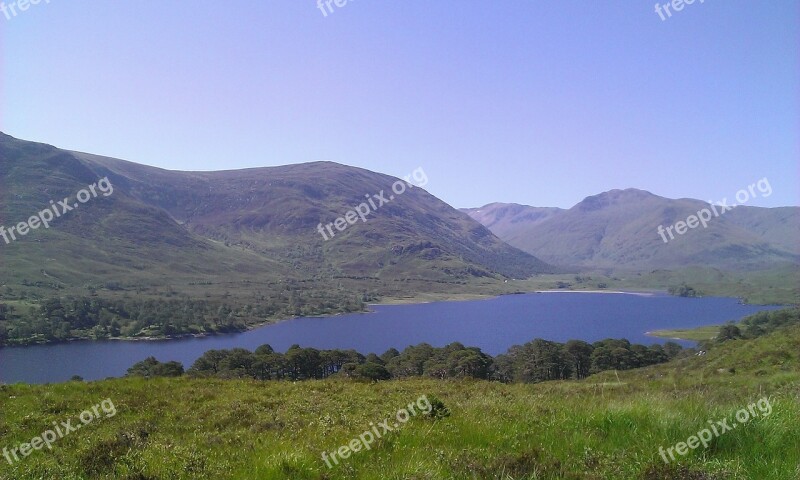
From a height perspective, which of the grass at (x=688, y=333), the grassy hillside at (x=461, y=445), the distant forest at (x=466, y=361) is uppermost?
the grassy hillside at (x=461, y=445)

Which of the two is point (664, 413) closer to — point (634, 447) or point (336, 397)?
point (634, 447)

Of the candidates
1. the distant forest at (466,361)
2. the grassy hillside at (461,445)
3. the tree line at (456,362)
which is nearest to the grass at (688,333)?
the distant forest at (466,361)

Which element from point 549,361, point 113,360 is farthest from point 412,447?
point 113,360

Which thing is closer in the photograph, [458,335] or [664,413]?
[664,413]

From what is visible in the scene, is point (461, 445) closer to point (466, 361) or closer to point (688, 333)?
point (466, 361)

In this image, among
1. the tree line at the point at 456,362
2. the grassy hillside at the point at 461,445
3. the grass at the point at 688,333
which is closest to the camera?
the grassy hillside at the point at 461,445

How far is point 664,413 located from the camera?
673 centimetres

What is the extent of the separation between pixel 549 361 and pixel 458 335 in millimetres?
95816

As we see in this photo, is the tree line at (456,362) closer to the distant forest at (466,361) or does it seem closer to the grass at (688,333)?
the distant forest at (466,361)

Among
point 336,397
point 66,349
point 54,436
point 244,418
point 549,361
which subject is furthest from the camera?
point 66,349

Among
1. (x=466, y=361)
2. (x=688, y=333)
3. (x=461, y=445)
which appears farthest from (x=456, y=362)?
(x=688, y=333)

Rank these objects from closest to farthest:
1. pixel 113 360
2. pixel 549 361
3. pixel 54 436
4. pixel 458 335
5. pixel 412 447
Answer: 1. pixel 412 447
2. pixel 54 436
3. pixel 549 361
4. pixel 113 360
5. pixel 458 335

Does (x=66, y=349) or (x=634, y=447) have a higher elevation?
(x=66, y=349)

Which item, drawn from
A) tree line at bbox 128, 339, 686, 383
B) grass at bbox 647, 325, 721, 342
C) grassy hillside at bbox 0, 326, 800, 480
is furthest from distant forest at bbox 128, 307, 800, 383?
grassy hillside at bbox 0, 326, 800, 480
